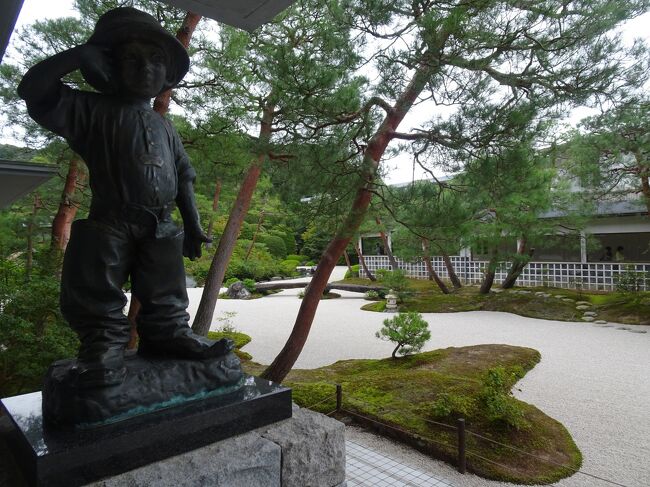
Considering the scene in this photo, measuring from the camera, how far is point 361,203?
4.85 metres

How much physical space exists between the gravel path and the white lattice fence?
2922 millimetres

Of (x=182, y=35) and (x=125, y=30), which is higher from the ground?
(x=182, y=35)

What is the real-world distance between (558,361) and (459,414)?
3.62m

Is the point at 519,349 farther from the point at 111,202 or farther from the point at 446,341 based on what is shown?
the point at 111,202

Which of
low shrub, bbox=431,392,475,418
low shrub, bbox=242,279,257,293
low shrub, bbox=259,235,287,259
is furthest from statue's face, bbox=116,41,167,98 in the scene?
low shrub, bbox=259,235,287,259

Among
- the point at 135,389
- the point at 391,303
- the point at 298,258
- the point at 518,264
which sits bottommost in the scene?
the point at 391,303

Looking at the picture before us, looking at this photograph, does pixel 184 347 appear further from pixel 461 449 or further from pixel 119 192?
pixel 461 449

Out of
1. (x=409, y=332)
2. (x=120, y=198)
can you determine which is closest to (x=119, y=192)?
(x=120, y=198)

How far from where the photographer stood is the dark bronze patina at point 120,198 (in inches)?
68.7

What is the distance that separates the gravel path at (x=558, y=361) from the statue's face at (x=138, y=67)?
3.50 m

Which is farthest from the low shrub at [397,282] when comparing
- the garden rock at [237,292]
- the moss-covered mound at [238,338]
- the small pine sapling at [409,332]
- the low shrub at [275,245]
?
the low shrub at [275,245]

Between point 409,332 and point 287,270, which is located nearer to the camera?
point 409,332

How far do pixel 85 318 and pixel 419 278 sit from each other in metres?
16.5

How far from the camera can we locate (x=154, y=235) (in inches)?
76.5
